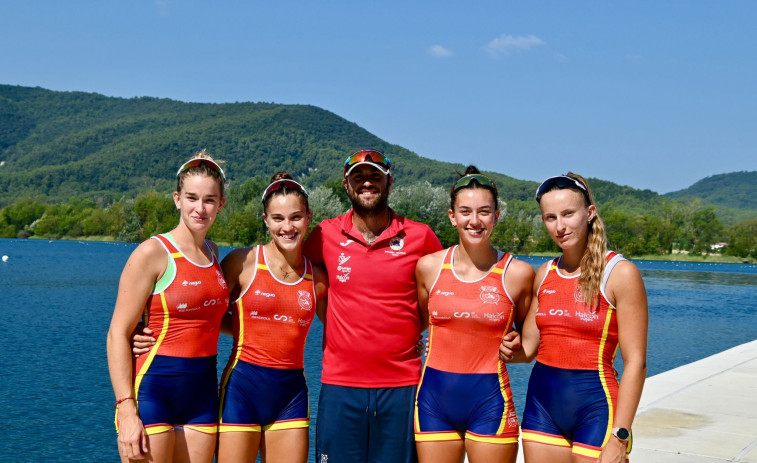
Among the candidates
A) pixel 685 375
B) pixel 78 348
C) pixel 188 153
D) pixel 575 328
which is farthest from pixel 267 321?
pixel 188 153

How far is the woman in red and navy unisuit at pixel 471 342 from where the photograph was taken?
3838mm

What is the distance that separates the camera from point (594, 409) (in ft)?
11.6

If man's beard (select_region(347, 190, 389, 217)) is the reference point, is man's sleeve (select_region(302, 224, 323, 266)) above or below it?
below

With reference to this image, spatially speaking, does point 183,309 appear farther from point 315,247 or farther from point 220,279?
point 315,247

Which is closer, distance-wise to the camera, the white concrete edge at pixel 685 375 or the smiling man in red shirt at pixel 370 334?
the smiling man in red shirt at pixel 370 334

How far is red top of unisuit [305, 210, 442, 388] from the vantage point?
412cm

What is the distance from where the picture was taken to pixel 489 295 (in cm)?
392

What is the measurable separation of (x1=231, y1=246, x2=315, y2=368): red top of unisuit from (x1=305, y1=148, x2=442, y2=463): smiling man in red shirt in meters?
0.28

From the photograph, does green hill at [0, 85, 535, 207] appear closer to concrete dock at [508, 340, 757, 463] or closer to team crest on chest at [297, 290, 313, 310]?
concrete dock at [508, 340, 757, 463]

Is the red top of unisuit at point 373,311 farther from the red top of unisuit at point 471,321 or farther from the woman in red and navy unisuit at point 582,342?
the woman in red and navy unisuit at point 582,342

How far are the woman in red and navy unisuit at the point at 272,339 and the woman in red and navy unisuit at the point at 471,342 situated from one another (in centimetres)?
73

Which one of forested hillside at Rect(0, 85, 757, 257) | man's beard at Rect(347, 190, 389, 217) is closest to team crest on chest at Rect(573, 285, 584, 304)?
man's beard at Rect(347, 190, 389, 217)

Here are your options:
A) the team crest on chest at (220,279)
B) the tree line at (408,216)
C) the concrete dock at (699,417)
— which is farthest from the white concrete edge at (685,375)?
the tree line at (408,216)

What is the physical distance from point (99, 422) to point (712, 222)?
97.9 metres
